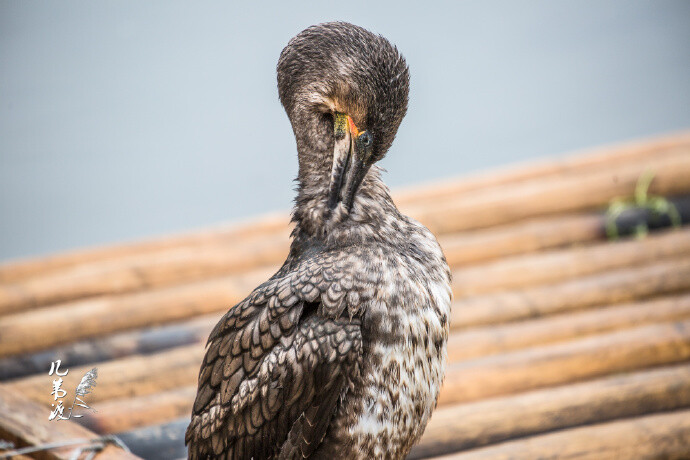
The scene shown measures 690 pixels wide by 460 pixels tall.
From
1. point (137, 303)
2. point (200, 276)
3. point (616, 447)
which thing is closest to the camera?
point (616, 447)

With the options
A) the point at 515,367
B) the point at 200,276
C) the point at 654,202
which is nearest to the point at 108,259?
the point at 200,276

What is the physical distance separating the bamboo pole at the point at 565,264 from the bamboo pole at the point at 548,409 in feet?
2.17

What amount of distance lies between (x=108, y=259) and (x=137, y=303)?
0.53 meters

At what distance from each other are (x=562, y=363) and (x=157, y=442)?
1.26 metres

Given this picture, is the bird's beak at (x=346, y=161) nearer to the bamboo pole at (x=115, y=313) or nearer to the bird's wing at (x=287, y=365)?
the bird's wing at (x=287, y=365)

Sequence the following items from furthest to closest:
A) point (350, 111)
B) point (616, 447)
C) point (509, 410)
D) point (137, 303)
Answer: point (137, 303), point (509, 410), point (616, 447), point (350, 111)

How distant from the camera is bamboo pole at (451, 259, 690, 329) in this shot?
2752 mm

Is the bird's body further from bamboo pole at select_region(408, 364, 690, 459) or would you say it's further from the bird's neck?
bamboo pole at select_region(408, 364, 690, 459)

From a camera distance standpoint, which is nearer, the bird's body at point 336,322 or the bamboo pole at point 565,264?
the bird's body at point 336,322

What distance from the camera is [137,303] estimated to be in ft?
9.46

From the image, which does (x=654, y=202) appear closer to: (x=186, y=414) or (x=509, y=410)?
(x=509, y=410)

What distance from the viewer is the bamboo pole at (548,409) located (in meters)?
2.16

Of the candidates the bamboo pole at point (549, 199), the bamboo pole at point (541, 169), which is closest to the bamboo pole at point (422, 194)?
the bamboo pole at point (541, 169)

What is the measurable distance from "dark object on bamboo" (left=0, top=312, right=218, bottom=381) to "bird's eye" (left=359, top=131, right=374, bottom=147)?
137cm
